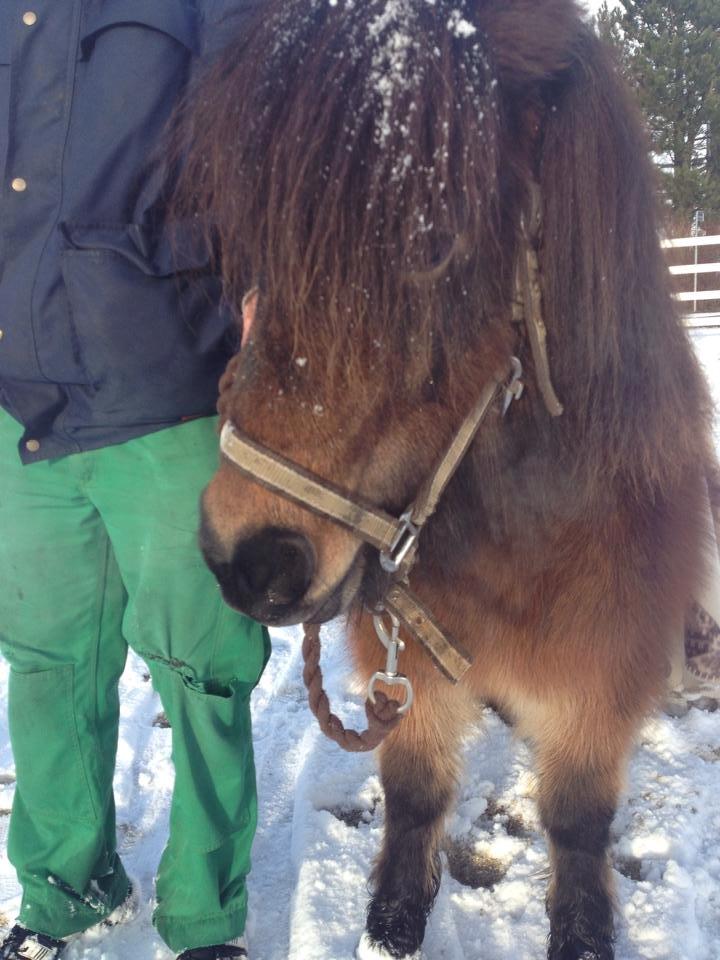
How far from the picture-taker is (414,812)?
6.79 feet

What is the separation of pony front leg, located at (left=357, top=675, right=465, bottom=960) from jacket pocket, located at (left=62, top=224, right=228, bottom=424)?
0.99 m

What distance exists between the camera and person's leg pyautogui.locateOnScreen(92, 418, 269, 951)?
163 cm

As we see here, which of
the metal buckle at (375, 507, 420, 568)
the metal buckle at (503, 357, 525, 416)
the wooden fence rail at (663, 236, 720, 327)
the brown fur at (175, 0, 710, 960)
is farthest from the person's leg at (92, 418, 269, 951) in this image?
the wooden fence rail at (663, 236, 720, 327)

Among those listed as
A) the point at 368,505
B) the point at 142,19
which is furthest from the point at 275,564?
the point at 142,19

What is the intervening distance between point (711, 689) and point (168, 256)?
220 centimetres

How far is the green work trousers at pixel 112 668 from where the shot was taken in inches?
64.5

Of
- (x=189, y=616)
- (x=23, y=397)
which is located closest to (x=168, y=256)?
(x=23, y=397)

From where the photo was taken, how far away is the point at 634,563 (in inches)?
64.8

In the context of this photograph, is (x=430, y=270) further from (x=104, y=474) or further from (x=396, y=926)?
(x=396, y=926)

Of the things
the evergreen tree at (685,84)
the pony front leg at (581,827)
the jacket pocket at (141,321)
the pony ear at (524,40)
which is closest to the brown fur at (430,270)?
the pony ear at (524,40)

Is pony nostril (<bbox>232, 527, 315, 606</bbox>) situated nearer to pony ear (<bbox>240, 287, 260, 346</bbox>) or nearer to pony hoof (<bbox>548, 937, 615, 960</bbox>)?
pony ear (<bbox>240, 287, 260, 346</bbox>)

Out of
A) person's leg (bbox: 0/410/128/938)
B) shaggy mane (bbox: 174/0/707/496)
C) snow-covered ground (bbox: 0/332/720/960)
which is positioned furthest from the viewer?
snow-covered ground (bbox: 0/332/720/960)

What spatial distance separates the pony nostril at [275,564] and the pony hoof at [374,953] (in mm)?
1216

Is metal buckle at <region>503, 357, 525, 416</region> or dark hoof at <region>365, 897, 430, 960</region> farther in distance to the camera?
dark hoof at <region>365, 897, 430, 960</region>
